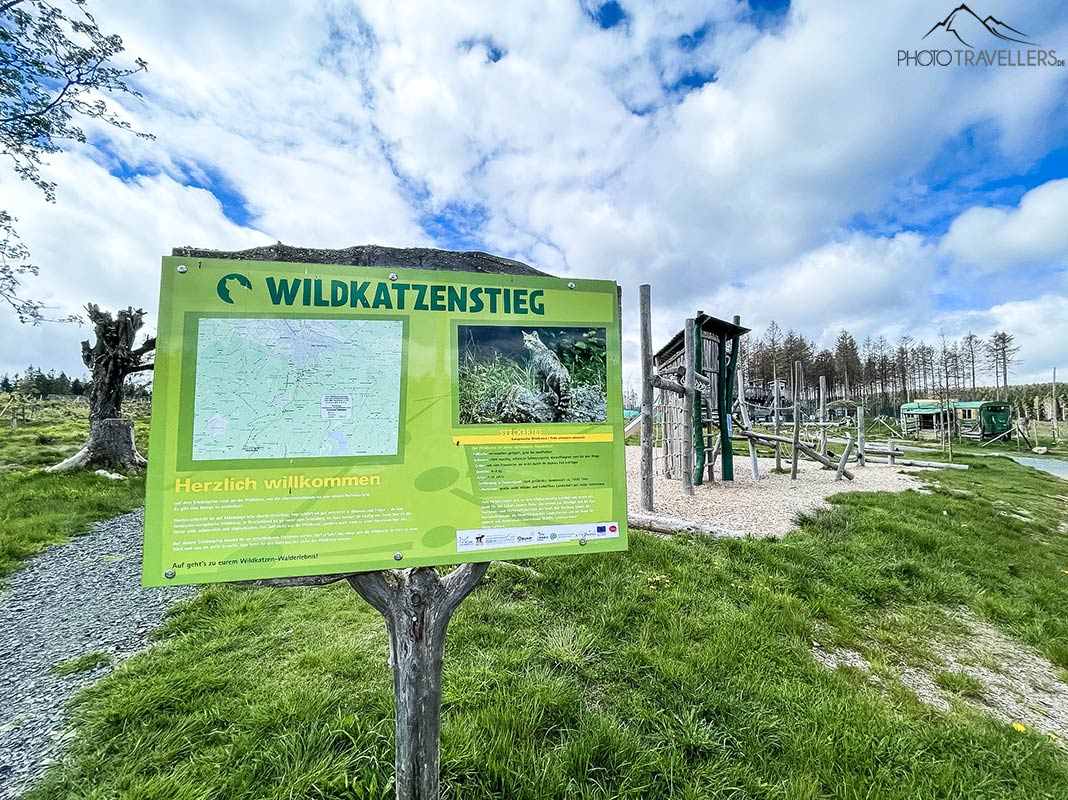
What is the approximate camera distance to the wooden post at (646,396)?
22.1 feet

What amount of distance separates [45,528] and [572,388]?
8.27 meters

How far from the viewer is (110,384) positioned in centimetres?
966

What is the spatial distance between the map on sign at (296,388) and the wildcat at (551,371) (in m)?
0.50

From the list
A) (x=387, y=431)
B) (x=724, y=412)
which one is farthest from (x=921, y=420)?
(x=387, y=431)

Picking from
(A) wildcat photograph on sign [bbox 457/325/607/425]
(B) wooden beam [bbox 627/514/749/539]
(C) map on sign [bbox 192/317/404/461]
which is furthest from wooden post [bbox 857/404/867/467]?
(C) map on sign [bbox 192/317/404/461]

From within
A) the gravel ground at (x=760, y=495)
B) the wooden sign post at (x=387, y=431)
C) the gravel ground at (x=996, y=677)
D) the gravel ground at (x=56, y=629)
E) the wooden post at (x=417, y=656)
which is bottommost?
the gravel ground at (x=996, y=677)

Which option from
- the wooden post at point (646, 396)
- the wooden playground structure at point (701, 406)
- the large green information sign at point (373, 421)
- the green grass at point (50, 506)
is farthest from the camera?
the wooden playground structure at point (701, 406)

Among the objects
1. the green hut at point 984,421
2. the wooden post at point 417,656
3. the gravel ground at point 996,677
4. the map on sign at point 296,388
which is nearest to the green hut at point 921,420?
the green hut at point 984,421

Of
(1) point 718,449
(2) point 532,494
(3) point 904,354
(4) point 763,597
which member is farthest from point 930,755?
(3) point 904,354

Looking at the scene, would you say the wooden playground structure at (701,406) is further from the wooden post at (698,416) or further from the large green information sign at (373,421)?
the large green information sign at (373,421)

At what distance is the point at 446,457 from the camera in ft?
5.15

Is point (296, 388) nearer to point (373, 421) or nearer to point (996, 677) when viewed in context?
point (373, 421)

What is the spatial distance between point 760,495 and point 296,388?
9025mm

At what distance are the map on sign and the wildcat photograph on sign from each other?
26 centimetres
